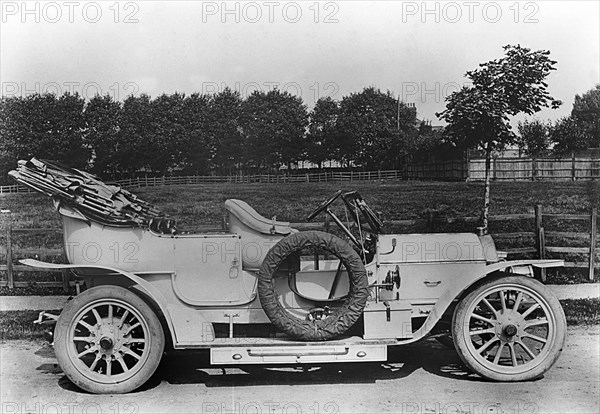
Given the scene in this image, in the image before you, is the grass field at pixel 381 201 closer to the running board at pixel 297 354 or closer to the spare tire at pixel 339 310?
the spare tire at pixel 339 310

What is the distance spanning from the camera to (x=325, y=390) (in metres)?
4.96

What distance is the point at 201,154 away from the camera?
844 centimetres

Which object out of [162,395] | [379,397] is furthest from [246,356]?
[379,397]

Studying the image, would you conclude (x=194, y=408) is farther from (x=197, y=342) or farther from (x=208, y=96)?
(x=208, y=96)

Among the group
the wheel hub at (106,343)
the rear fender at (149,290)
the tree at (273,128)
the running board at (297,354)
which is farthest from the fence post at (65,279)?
the running board at (297,354)

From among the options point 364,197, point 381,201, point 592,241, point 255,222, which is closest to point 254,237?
point 255,222

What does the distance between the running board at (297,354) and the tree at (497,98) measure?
4091mm

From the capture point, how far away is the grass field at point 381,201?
8453 millimetres

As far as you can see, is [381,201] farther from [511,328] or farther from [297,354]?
[297,354]

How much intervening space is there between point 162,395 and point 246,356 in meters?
0.79

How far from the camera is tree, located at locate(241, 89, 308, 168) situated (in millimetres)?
8203

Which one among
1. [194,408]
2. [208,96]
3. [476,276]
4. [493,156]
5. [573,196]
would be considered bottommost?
[194,408]

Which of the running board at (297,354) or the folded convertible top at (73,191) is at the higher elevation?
the folded convertible top at (73,191)

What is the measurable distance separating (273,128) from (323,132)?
75 centimetres
